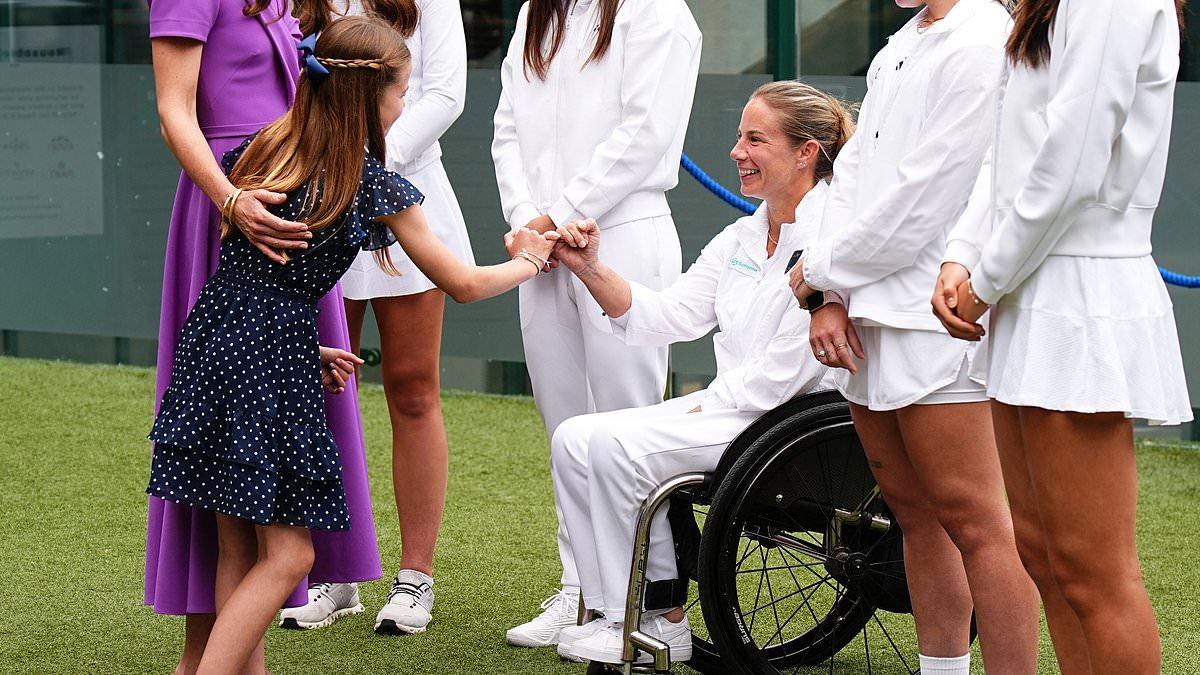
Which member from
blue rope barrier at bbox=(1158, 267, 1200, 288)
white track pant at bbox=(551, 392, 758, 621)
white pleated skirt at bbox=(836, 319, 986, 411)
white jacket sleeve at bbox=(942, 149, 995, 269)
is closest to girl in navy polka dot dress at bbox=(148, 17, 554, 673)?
white track pant at bbox=(551, 392, 758, 621)

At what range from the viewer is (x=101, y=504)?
14.4ft

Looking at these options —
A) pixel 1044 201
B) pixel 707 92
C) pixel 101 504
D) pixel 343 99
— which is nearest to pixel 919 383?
pixel 1044 201

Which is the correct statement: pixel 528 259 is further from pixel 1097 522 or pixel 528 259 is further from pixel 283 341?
pixel 1097 522

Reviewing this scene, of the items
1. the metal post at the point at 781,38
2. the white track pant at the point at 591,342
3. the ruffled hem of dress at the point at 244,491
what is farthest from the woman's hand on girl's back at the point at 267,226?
the metal post at the point at 781,38

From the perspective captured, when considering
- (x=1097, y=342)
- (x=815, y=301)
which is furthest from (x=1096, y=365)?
(x=815, y=301)

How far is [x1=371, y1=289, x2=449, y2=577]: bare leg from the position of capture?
10.9 ft

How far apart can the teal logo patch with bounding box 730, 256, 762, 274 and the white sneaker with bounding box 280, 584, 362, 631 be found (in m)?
1.12

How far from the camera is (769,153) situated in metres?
2.86

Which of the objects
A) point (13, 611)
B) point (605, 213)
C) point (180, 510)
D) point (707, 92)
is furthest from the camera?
point (707, 92)

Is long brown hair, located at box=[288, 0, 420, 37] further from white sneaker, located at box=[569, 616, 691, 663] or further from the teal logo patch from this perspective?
white sneaker, located at box=[569, 616, 691, 663]

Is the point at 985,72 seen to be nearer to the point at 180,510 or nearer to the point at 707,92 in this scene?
the point at 180,510

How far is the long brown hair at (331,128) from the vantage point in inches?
95.2

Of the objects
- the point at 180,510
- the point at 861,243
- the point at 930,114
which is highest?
the point at 930,114

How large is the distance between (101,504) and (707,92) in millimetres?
2772
